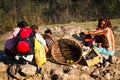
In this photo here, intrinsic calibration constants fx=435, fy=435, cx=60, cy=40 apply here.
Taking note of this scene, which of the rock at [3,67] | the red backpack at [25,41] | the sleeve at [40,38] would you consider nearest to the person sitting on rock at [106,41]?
the sleeve at [40,38]

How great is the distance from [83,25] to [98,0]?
42.6 feet

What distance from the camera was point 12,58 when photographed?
36.1 ft

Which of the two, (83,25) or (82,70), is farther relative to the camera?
Result: (83,25)

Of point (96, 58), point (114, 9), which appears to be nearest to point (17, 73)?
point (96, 58)

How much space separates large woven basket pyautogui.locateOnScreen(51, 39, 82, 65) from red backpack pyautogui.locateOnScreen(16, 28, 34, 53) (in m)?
0.70

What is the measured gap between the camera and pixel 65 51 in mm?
10844

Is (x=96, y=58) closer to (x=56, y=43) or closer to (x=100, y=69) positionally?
(x=100, y=69)

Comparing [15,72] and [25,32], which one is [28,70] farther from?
[25,32]

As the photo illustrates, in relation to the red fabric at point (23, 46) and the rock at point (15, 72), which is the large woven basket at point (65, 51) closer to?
the red fabric at point (23, 46)

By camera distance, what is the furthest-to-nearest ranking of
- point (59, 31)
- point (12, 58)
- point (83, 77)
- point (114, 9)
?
point (114, 9) < point (59, 31) < point (12, 58) < point (83, 77)

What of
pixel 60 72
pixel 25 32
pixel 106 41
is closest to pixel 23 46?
pixel 25 32

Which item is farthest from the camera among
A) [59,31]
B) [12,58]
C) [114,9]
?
[114,9]

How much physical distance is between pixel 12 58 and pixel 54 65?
1.18 m

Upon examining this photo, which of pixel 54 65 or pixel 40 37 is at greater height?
pixel 40 37
